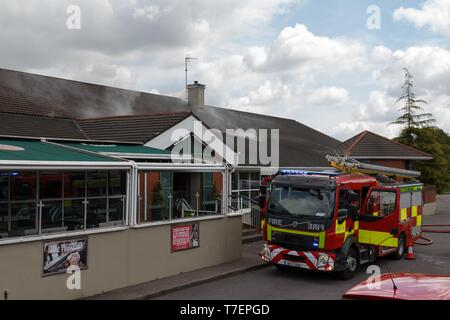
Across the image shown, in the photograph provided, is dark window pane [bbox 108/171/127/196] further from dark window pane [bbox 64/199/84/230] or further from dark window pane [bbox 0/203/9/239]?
dark window pane [bbox 0/203/9/239]

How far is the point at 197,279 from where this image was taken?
38.4 ft

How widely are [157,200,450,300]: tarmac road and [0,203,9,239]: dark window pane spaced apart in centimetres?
334

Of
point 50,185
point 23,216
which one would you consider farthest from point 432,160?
point 23,216

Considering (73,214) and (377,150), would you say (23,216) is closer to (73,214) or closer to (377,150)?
(73,214)

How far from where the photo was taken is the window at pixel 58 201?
9180mm

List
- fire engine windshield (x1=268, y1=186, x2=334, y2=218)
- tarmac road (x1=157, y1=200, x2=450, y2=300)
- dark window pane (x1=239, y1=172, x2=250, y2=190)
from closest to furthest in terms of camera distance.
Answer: tarmac road (x1=157, y1=200, x2=450, y2=300) → fire engine windshield (x1=268, y1=186, x2=334, y2=218) → dark window pane (x1=239, y1=172, x2=250, y2=190)

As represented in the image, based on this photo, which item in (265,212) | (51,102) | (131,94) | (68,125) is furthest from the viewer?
(131,94)

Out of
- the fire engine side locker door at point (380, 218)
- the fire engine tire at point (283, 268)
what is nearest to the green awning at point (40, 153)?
the fire engine tire at point (283, 268)

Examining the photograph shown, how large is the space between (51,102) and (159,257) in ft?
42.3

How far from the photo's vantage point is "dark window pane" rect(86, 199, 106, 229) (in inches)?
410

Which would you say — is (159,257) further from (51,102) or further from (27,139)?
(51,102)

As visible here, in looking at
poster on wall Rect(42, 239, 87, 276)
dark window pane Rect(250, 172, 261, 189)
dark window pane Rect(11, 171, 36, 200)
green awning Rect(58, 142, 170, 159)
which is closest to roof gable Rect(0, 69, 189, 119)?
green awning Rect(58, 142, 170, 159)

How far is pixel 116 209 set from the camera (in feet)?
36.1

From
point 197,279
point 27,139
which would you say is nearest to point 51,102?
point 27,139
